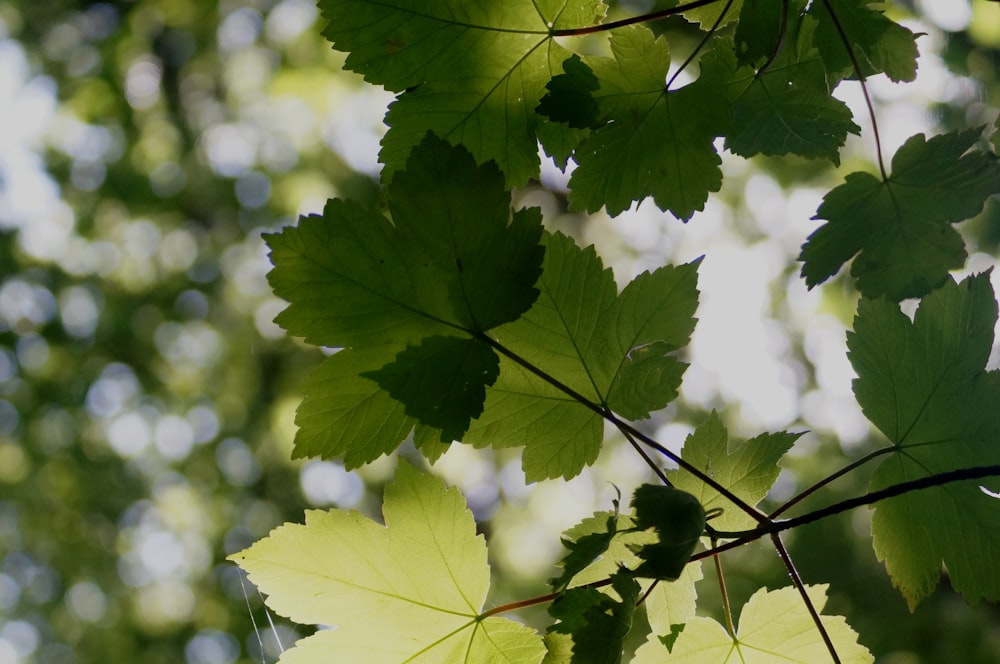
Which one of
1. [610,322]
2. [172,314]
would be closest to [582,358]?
[610,322]

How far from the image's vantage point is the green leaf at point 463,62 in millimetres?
559

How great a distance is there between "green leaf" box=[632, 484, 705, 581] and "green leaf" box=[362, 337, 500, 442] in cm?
12

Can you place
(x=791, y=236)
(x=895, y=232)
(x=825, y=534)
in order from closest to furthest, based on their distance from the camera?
(x=895, y=232), (x=825, y=534), (x=791, y=236)

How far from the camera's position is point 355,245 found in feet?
1.65

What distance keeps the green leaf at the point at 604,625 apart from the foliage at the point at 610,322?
0.04 metres

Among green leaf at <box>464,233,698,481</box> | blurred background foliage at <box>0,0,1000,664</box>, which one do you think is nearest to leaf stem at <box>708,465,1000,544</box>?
green leaf at <box>464,233,698,481</box>

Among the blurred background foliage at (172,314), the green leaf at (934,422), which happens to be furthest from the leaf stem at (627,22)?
the blurred background foliage at (172,314)

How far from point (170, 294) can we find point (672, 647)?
20.6ft

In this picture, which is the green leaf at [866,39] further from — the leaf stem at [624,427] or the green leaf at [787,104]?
the leaf stem at [624,427]

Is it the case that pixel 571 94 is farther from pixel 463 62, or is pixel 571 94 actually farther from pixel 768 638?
pixel 768 638

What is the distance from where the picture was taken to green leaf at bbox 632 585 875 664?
56 centimetres

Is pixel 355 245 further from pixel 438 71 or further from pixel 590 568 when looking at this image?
pixel 590 568

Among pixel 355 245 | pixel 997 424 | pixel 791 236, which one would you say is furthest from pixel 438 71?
pixel 791 236

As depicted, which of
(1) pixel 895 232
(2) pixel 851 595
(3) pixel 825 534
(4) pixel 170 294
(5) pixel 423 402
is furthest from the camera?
(4) pixel 170 294
